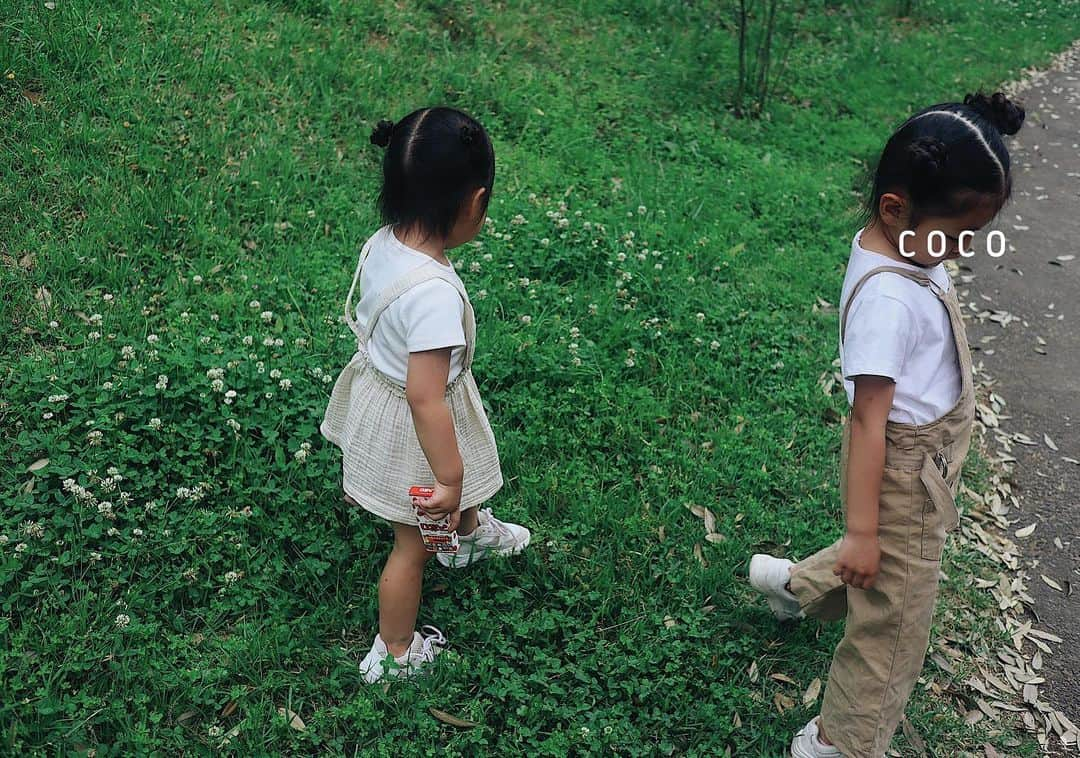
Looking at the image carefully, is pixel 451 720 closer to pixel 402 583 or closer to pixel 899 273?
pixel 402 583

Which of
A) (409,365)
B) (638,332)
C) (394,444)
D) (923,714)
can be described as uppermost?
(409,365)

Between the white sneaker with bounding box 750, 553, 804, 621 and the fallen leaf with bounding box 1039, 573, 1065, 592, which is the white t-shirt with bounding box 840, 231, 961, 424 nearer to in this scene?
the white sneaker with bounding box 750, 553, 804, 621

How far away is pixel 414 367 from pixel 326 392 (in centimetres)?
136

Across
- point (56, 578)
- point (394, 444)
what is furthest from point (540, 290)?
point (56, 578)

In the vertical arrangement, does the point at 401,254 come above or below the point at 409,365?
above

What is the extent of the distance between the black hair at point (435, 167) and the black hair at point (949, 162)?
3.18 ft

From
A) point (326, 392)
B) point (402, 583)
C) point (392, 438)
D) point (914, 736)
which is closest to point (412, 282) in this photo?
point (392, 438)

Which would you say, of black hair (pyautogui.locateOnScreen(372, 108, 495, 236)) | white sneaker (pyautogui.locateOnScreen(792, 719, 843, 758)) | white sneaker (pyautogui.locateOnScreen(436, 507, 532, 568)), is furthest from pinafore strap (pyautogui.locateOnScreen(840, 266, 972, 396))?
white sneaker (pyautogui.locateOnScreen(436, 507, 532, 568))

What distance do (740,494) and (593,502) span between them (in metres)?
0.62

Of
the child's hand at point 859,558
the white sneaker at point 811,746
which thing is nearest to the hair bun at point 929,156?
the child's hand at point 859,558

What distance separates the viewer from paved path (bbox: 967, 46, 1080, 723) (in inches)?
137

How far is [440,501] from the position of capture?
2277 mm

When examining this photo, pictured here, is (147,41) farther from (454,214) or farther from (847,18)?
(847,18)

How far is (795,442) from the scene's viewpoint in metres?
3.90
